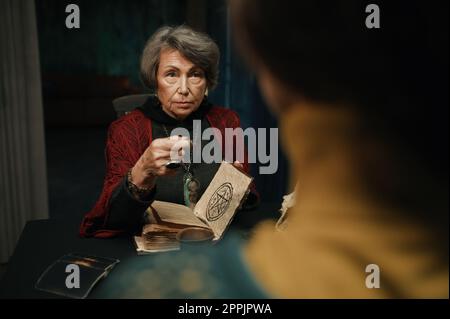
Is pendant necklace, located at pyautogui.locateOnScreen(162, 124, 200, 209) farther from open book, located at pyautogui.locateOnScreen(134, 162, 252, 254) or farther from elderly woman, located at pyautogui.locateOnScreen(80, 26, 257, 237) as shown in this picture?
open book, located at pyautogui.locateOnScreen(134, 162, 252, 254)

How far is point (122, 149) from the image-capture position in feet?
6.07

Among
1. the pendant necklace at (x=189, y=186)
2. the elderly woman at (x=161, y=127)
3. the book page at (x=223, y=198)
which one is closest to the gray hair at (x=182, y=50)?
the elderly woman at (x=161, y=127)

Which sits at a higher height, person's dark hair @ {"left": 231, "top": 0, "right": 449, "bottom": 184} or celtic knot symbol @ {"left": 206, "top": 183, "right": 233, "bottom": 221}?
person's dark hair @ {"left": 231, "top": 0, "right": 449, "bottom": 184}

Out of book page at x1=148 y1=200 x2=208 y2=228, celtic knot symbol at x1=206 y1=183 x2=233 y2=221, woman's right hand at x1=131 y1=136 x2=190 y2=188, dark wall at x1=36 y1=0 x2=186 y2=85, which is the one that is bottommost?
book page at x1=148 y1=200 x2=208 y2=228

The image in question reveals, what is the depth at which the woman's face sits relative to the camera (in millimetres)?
1773

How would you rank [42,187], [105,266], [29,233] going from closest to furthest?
[105,266] < [29,233] < [42,187]

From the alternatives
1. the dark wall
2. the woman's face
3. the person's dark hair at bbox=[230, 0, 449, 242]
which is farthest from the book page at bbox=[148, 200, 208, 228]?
the dark wall

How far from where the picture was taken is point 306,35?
0.48 m

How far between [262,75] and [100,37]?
10047 millimetres

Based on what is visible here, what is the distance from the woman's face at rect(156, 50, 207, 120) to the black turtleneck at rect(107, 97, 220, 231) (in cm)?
14

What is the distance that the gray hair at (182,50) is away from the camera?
5.81 ft

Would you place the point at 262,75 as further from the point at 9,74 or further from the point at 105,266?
the point at 9,74

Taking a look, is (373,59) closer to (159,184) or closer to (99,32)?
(159,184)

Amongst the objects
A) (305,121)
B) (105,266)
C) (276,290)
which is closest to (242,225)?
(105,266)
